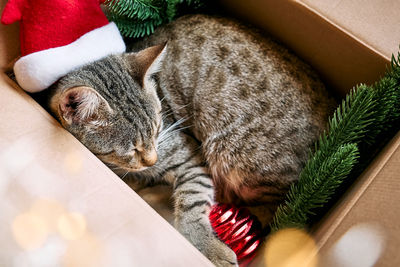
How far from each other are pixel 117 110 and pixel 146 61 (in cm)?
18

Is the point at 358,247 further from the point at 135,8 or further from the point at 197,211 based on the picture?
the point at 135,8

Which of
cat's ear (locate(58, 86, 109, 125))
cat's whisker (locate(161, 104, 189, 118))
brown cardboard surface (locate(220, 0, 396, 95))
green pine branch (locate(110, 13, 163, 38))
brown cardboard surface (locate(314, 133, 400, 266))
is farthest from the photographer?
cat's whisker (locate(161, 104, 189, 118))

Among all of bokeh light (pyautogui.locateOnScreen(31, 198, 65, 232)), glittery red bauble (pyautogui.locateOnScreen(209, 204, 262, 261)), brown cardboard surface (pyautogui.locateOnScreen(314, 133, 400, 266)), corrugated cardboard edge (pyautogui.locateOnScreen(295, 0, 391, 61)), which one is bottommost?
glittery red bauble (pyautogui.locateOnScreen(209, 204, 262, 261))

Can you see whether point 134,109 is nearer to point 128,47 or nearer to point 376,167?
point 128,47

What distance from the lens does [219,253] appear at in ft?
3.43

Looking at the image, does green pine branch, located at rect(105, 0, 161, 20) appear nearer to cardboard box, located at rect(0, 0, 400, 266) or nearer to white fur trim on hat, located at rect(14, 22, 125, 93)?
white fur trim on hat, located at rect(14, 22, 125, 93)

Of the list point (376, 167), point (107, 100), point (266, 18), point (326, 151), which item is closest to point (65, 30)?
point (107, 100)

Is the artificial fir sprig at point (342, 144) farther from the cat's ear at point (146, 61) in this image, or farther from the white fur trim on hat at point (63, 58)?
the white fur trim on hat at point (63, 58)

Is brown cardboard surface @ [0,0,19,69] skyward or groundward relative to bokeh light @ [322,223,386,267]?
groundward

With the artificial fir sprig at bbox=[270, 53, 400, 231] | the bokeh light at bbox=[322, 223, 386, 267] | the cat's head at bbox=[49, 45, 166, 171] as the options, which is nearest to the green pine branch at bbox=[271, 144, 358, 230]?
the artificial fir sprig at bbox=[270, 53, 400, 231]

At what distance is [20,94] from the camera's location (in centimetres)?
91

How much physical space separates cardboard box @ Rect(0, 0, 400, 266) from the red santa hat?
75 mm

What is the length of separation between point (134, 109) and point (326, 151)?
22.1 inches

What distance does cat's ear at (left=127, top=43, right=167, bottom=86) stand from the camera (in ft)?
3.32
